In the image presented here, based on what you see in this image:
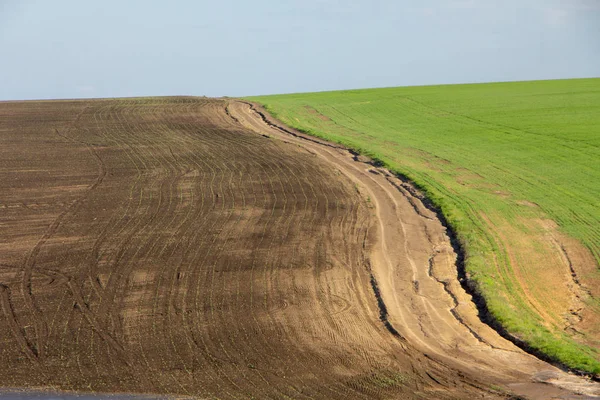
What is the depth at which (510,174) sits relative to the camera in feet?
93.7

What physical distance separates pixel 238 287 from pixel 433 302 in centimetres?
439

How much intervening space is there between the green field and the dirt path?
0.57 m

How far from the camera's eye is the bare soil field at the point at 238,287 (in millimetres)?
12328

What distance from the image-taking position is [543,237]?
20781 millimetres

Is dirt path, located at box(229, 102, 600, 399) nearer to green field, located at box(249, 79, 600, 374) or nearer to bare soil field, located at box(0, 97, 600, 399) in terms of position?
bare soil field, located at box(0, 97, 600, 399)

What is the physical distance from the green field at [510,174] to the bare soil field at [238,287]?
944mm

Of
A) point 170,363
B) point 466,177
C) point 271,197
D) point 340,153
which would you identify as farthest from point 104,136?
point 170,363

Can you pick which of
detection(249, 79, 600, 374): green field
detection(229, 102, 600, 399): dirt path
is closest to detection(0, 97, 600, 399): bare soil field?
detection(229, 102, 600, 399): dirt path

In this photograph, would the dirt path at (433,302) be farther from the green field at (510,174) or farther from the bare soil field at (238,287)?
the green field at (510,174)

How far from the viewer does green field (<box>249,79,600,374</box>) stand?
1636cm

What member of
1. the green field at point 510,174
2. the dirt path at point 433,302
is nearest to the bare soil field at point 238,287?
the dirt path at point 433,302

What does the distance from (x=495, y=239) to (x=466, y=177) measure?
321 inches

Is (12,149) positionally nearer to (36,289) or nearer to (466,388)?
(36,289)

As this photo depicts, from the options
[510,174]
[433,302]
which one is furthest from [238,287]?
[510,174]
